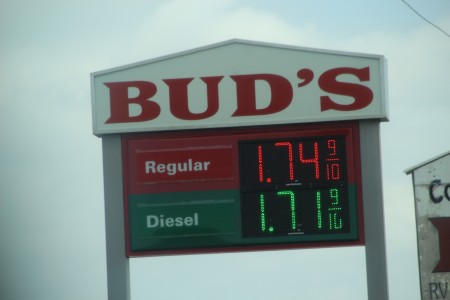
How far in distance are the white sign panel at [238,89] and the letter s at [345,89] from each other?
12 mm

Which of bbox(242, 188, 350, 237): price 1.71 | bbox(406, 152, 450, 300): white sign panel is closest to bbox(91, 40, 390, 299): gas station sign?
bbox(242, 188, 350, 237): price 1.71

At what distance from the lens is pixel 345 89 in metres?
34.7

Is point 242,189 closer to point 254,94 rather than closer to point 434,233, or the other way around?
point 254,94

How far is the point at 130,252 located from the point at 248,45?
2904 mm

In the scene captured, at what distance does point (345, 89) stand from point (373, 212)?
1.56 metres

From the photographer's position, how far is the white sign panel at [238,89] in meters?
34.6

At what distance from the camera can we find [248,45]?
34.8 meters

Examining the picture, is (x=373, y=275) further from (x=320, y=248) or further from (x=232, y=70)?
(x=232, y=70)

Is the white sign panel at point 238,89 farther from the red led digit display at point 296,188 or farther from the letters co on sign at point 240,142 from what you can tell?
the red led digit display at point 296,188

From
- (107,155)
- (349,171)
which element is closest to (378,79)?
(349,171)

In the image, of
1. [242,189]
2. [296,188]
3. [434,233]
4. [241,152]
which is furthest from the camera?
[434,233]

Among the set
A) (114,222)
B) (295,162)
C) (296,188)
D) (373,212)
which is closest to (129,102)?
(114,222)

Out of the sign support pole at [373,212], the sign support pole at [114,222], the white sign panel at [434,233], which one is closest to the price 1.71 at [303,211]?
the sign support pole at [373,212]

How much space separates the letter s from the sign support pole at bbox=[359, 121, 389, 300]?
0.88 feet
